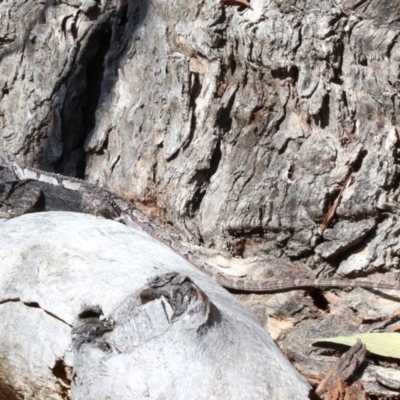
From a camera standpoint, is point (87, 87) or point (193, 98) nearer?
point (193, 98)

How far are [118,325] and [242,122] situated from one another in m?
1.96

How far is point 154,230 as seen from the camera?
436 centimetres

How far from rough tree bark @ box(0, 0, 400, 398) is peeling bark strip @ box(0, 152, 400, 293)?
0.23ft

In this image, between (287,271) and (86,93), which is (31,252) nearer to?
(287,271)

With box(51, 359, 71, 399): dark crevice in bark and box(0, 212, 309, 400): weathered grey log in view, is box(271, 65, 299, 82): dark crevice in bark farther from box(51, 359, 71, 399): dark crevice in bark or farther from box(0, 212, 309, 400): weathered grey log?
box(51, 359, 71, 399): dark crevice in bark

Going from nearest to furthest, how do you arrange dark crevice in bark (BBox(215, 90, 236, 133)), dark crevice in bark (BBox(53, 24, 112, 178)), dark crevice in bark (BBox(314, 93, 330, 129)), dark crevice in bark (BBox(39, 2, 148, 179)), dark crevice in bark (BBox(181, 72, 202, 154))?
1. dark crevice in bark (BBox(314, 93, 330, 129))
2. dark crevice in bark (BBox(215, 90, 236, 133))
3. dark crevice in bark (BBox(181, 72, 202, 154))
4. dark crevice in bark (BBox(39, 2, 148, 179))
5. dark crevice in bark (BBox(53, 24, 112, 178))

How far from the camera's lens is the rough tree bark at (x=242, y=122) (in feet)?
11.7

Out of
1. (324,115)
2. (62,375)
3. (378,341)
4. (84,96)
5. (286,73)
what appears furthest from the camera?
(84,96)

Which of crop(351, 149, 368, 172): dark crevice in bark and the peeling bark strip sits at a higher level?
crop(351, 149, 368, 172): dark crevice in bark

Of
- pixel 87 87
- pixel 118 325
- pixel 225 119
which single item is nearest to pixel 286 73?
pixel 225 119

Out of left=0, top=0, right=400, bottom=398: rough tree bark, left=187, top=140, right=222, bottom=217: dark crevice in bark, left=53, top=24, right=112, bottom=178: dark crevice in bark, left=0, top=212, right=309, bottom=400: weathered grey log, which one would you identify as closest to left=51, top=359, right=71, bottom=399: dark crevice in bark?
left=0, top=212, right=309, bottom=400: weathered grey log

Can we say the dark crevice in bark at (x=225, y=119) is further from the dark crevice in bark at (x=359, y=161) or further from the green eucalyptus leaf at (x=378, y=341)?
the green eucalyptus leaf at (x=378, y=341)

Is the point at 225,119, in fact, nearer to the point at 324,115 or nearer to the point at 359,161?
the point at 324,115

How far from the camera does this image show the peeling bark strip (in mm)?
3604
